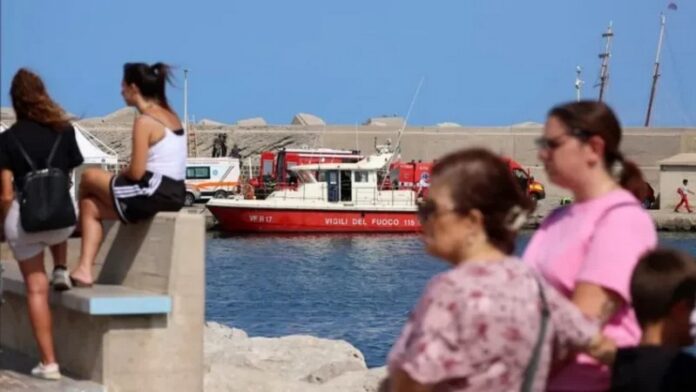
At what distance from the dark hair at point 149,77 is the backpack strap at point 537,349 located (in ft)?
13.1

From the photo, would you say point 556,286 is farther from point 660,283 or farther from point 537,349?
point 537,349

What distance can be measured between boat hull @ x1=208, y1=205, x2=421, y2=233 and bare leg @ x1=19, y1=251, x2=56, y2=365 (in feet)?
150

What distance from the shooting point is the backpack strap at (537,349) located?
3.76 metres

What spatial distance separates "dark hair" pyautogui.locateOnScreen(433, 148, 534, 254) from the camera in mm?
3826

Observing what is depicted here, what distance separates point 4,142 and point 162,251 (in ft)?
3.18

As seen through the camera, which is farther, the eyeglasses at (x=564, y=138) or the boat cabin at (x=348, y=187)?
the boat cabin at (x=348, y=187)

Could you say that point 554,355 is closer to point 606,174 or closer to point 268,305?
point 606,174

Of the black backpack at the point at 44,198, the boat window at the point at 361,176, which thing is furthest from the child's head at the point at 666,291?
the boat window at the point at 361,176

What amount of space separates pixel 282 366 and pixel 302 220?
39.7m

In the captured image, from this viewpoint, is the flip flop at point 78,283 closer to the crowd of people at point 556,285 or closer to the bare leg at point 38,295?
the bare leg at point 38,295

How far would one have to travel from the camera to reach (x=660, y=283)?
407 centimetres

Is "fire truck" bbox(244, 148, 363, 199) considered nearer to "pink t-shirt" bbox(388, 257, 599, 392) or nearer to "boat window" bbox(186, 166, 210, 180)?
"boat window" bbox(186, 166, 210, 180)

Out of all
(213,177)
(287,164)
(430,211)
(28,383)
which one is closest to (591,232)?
(430,211)

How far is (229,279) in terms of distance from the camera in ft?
125
